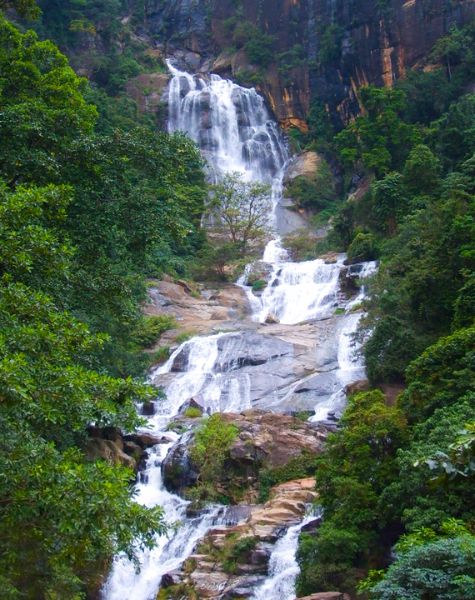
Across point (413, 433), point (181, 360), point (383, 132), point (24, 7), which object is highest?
point (24, 7)

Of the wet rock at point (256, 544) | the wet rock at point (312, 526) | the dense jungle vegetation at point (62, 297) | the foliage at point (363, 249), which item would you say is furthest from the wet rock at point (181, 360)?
the wet rock at point (312, 526)

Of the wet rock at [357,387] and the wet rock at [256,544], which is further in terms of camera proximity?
the wet rock at [357,387]

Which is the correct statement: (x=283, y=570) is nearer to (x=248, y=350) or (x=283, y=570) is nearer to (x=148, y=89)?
(x=248, y=350)

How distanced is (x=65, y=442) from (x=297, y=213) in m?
32.7

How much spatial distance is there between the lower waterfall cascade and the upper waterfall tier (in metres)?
0.08

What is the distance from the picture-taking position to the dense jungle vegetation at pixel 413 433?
8.61 metres

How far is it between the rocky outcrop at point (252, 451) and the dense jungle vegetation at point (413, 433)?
251 centimetres

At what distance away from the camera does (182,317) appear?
32.0m

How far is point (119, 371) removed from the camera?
20719 mm

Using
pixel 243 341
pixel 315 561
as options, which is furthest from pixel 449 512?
pixel 243 341

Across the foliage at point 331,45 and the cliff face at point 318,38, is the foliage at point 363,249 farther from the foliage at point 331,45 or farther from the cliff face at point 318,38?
the foliage at point 331,45

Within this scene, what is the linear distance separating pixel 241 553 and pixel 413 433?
4500 mm

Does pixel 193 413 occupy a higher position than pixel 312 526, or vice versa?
Answer: pixel 312 526

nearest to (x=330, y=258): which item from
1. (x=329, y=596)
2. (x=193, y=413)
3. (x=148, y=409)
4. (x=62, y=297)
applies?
(x=148, y=409)
